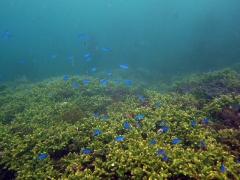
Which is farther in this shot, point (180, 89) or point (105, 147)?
point (180, 89)

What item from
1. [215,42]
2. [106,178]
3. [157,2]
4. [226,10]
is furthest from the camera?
[157,2]

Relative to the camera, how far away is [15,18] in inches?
7269

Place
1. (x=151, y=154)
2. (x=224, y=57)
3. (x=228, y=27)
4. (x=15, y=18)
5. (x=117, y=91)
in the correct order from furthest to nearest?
1. (x=15, y=18)
2. (x=228, y=27)
3. (x=224, y=57)
4. (x=117, y=91)
5. (x=151, y=154)

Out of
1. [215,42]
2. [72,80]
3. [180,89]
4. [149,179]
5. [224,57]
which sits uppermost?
[215,42]

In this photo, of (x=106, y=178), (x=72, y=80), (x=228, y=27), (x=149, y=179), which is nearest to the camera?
(x=149, y=179)

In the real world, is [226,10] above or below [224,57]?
above

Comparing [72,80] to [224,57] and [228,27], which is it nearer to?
[224,57]

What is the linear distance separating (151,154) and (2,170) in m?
5.05

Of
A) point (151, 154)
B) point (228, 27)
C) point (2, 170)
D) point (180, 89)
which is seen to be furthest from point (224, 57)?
point (2, 170)

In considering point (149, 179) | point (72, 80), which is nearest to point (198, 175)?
point (149, 179)

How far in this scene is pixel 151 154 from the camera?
4707 millimetres

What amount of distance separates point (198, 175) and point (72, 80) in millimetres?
14567

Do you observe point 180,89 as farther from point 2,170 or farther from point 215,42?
point 215,42

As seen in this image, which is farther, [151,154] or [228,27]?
[228,27]
